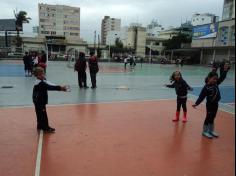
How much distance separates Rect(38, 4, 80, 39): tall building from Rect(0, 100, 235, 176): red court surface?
330 ft

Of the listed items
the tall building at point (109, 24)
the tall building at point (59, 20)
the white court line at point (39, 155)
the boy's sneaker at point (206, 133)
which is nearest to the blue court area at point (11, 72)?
the white court line at point (39, 155)

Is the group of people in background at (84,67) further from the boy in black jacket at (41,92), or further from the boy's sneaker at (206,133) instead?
the boy's sneaker at (206,133)

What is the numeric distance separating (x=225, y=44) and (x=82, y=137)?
1769 inches

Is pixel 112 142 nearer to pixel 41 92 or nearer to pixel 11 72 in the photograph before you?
pixel 41 92

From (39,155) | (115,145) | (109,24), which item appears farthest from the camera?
(109,24)

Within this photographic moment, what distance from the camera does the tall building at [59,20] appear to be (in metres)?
106

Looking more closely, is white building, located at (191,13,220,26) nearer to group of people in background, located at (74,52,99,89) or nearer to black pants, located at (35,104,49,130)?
group of people in background, located at (74,52,99,89)

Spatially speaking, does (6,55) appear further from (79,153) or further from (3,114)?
(79,153)

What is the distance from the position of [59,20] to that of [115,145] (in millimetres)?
106069

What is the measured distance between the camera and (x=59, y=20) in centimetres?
10619

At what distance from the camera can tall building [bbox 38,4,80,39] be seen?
105812mm

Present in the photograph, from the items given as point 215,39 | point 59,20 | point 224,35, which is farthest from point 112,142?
point 59,20

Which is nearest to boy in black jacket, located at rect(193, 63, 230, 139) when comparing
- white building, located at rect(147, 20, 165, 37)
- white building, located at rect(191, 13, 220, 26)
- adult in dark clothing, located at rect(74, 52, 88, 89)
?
adult in dark clothing, located at rect(74, 52, 88, 89)

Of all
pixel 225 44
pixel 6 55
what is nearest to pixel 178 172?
pixel 225 44
